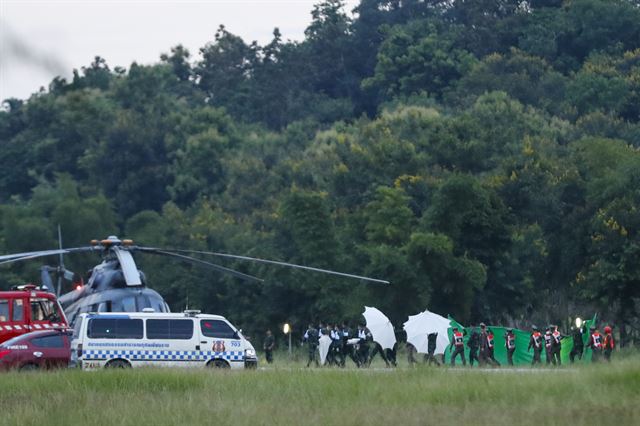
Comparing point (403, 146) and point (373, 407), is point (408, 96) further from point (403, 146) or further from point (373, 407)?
point (373, 407)

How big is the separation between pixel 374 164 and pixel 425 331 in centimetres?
2503

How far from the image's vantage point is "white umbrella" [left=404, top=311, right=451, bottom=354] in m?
36.2

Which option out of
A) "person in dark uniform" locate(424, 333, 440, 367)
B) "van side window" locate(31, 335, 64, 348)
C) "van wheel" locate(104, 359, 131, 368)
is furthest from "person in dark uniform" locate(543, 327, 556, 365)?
"van side window" locate(31, 335, 64, 348)

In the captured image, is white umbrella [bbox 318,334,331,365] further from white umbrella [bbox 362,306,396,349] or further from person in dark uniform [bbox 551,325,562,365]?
person in dark uniform [bbox 551,325,562,365]

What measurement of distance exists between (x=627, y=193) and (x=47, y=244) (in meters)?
31.0

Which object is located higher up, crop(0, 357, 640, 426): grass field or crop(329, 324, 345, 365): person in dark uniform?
crop(329, 324, 345, 365): person in dark uniform

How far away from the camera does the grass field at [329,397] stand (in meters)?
19.8

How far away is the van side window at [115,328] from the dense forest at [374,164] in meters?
18.8

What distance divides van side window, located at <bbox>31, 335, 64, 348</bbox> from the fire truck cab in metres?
3.22

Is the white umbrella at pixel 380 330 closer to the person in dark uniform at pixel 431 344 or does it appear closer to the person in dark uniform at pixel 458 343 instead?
the person in dark uniform at pixel 431 344

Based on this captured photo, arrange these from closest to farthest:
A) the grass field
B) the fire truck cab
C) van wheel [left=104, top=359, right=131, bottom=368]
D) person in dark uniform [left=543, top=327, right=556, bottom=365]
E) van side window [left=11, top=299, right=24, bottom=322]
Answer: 1. the grass field
2. van wheel [left=104, top=359, right=131, bottom=368]
3. the fire truck cab
4. van side window [left=11, top=299, right=24, bottom=322]
5. person in dark uniform [left=543, top=327, right=556, bottom=365]

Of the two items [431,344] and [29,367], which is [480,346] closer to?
[431,344]

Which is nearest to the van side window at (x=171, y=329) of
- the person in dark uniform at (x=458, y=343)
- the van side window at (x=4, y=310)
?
the van side window at (x=4, y=310)

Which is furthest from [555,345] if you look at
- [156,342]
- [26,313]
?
[26,313]
